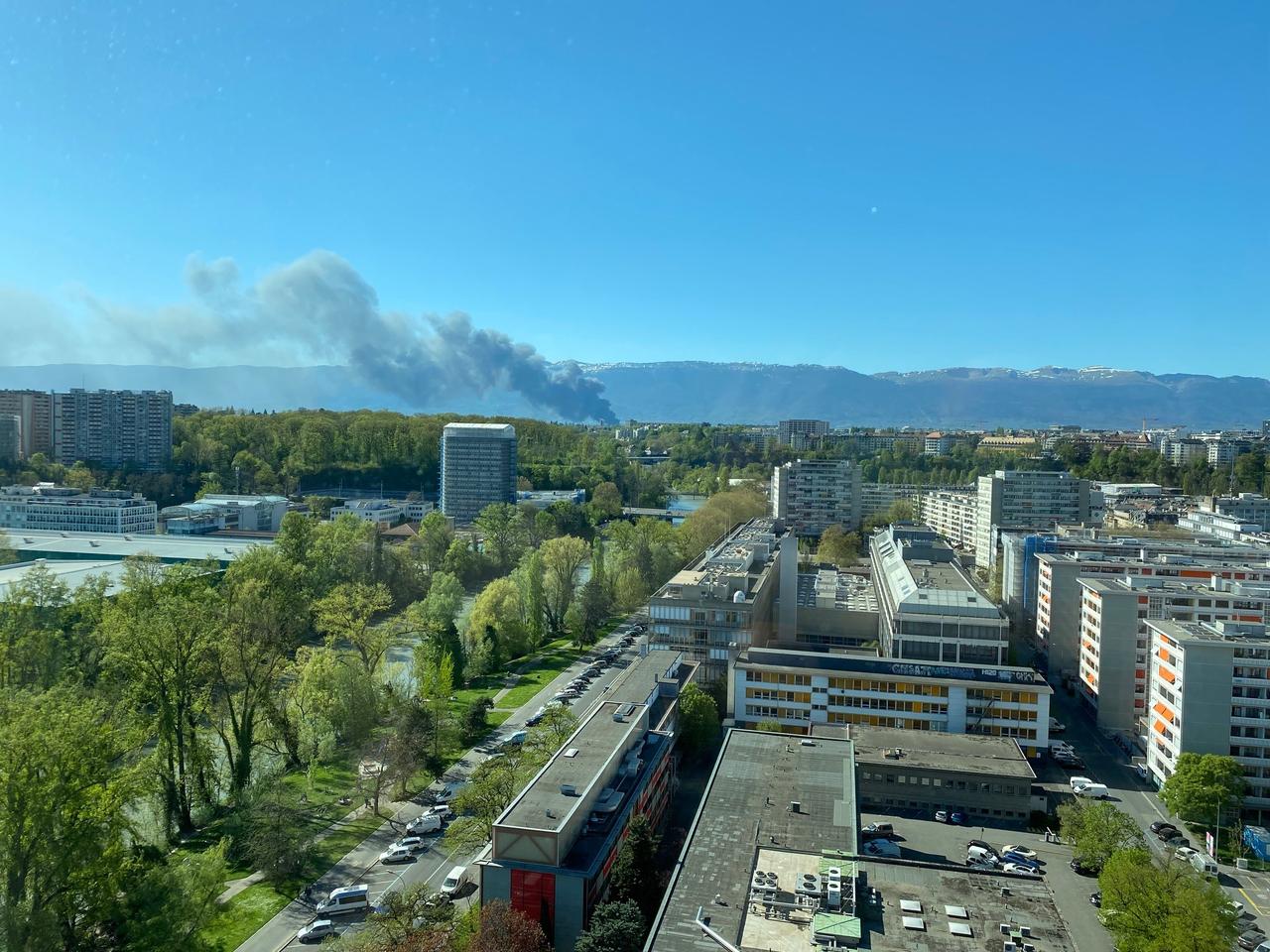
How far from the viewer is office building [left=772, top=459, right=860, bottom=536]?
4456 centimetres

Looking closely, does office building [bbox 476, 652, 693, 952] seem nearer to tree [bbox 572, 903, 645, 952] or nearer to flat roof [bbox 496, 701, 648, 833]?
flat roof [bbox 496, 701, 648, 833]

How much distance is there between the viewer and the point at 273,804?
12.0 meters

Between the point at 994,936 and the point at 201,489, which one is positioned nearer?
the point at 994,936

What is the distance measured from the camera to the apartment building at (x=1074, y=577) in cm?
2194

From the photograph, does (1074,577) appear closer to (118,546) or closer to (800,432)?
(118,546)

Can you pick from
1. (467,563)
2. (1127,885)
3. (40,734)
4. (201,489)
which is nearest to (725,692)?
(1127,885)

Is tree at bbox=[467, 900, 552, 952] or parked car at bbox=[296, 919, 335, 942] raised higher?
tree at bbox=[467, 900, 552, 952]

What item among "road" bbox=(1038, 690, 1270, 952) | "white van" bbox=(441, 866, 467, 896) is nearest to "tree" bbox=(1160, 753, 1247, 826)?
"road" bbox=(1038, 690, 1270, 952)

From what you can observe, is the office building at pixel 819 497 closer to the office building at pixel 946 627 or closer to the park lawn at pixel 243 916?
the office building at pixel 946 627

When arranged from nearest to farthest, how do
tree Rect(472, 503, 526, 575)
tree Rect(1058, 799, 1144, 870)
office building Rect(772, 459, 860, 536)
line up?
tree Rect(1058, 799, 1144, 870), tree Rect(472, 503, 526, 575), office building Rect(772, 459, 860, 536)

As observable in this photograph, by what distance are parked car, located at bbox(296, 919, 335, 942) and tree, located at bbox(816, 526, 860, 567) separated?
29663 millimetres

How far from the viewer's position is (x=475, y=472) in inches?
1834

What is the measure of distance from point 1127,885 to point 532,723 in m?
10.2

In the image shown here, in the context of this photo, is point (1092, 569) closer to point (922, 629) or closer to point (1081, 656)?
point (1081, 656)
